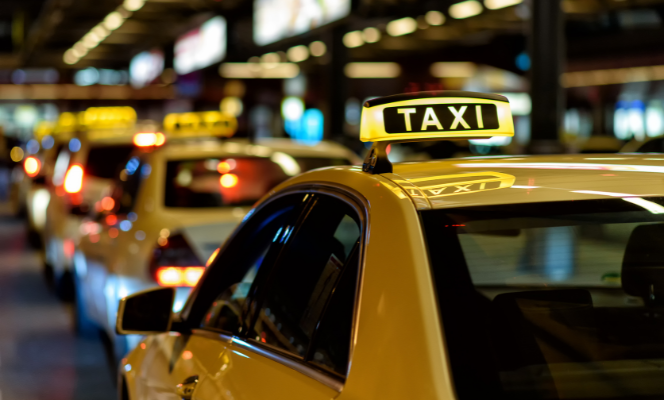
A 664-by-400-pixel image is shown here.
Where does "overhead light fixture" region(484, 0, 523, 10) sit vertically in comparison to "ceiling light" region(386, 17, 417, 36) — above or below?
above

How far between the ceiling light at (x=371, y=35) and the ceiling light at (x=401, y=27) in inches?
13.0

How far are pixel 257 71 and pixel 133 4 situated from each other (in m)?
14.5

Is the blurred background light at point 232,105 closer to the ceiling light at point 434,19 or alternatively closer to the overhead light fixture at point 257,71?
the overhead light fixture at point 257,71

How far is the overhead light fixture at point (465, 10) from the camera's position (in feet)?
55.3

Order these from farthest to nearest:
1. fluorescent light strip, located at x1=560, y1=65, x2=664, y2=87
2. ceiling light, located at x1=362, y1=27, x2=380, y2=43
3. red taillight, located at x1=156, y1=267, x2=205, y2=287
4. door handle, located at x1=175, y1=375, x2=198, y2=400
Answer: fluorescent light strip, located at x1=560, y1=65, x2=664, y2=87, ceiling light, located at x1=362, y1=27, x2=380, y2=43, red taillight, located at x1=156, y1=267, x2=205, y2=287, door handle, located at x1=175, y1=375, x2=198, y2=400

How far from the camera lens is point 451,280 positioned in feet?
5.88

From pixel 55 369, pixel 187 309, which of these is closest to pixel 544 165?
pixel 187 309

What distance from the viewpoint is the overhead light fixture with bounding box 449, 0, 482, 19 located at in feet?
55.3

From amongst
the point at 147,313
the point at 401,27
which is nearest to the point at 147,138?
the point at 147,313

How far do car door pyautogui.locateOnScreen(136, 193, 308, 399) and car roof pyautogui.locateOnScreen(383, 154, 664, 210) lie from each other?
48 centimetres

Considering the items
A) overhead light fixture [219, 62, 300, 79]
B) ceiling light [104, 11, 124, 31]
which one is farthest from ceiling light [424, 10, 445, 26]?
overhead light fixture [219, 62, 300, 79]

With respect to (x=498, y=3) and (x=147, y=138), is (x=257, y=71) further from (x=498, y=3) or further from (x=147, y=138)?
(x=147, y=138)

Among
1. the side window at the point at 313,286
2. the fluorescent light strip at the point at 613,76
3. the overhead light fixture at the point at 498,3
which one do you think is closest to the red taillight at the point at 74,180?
the side window at the point at 313,286

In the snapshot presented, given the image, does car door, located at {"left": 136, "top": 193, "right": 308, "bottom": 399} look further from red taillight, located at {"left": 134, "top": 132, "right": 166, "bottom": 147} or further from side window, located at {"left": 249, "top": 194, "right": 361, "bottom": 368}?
red taillight, located at {"left": 134, "top": 132, "right": 166, "bottom": 147}
